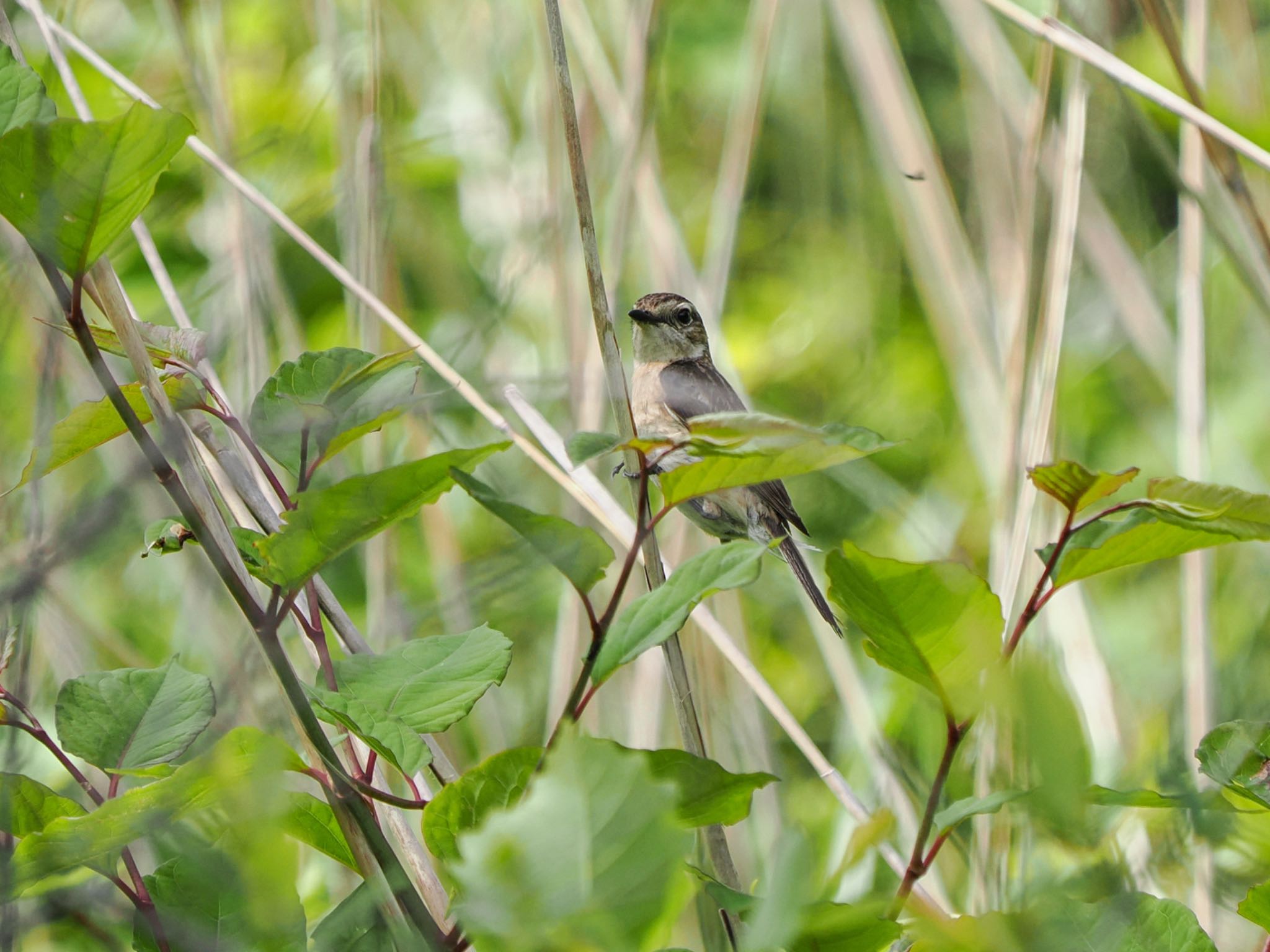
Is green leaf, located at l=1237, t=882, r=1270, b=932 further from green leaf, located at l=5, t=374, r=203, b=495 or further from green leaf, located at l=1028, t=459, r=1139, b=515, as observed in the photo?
green leaf, located at l=5, t=374, r=203, b=495

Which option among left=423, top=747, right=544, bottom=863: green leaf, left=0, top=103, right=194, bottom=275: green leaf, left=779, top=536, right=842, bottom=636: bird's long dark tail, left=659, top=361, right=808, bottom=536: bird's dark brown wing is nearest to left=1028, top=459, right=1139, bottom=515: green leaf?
left=423, top=747, right=544, bottom=863: green leaf

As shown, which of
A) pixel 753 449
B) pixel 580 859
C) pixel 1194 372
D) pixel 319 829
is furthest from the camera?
pixel 1194 372

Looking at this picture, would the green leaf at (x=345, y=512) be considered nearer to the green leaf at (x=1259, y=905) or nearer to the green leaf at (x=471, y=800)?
the green leaf at (x=471, y=800)

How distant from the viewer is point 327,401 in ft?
1.63

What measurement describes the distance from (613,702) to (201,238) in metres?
1.18

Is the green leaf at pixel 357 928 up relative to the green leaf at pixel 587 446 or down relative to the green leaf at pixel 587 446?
down

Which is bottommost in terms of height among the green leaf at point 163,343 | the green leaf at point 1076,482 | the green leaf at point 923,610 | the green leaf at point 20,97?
the green leaf at point 923,610

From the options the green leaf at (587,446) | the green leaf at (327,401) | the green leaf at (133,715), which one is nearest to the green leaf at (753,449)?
the green leaf at (587,446)

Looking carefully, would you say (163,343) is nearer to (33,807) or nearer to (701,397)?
(33,807)

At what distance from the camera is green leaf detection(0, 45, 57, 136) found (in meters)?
0.44

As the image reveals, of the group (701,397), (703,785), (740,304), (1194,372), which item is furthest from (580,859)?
(740,304)

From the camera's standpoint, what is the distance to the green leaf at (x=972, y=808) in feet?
1.35

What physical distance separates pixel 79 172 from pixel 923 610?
0.32 meters

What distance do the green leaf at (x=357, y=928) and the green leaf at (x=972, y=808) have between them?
213mm
